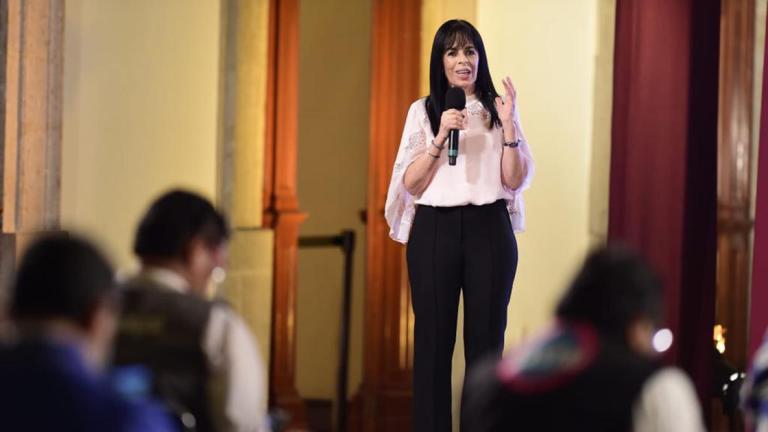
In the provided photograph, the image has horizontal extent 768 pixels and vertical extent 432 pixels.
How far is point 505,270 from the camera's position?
5164 mm

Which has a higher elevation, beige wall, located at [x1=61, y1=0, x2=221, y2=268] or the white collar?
beige wall, located at [x1=61, y1=0, x2=221, y2=268]

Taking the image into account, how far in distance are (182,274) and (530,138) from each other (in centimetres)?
322

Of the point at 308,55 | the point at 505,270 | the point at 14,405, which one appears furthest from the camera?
the point at 308,55

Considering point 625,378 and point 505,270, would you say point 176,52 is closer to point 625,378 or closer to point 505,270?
point 505,270

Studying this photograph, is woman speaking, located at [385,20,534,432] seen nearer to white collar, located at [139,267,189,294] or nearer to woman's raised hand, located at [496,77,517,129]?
woman's raised hand, located at [496,77,517,129]

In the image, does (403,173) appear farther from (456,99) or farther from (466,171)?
(456,99)

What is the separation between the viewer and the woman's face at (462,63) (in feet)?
17.0

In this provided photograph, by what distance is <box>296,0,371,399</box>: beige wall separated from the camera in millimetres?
8438

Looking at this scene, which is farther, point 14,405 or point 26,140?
point 26,140

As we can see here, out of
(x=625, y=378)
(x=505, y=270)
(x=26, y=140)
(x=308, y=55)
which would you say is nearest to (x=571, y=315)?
(x=625, y=378)

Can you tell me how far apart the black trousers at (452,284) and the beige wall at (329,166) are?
124 inches

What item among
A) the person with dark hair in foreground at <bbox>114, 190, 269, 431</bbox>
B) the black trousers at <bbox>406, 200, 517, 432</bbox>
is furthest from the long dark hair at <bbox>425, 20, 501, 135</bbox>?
the person with dark hair in foreground at <bbox>114, 190, 269, 431</bbox>

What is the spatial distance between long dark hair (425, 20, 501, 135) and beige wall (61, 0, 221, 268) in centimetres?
197

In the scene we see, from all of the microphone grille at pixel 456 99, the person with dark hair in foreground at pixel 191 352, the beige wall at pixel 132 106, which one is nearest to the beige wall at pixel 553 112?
the microphone grille at pixel 456 99
